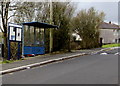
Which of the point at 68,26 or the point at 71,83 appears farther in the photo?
the point at 68,26

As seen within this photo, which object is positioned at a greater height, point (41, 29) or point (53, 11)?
point (53, 11)

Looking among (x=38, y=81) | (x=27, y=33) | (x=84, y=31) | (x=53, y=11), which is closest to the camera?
(x=38, y=81)

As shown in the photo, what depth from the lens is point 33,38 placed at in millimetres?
24641

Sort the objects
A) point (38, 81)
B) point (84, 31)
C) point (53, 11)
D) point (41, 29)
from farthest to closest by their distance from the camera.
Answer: point (84, 31) → point (53, 11) → point (41, 29) → point (38, 81)

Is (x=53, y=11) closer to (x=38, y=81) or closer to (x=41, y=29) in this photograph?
(x=41, y=29)

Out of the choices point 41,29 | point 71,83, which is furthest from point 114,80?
point 41,29

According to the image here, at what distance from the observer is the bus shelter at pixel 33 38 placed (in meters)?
23.0

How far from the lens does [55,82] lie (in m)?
9.91

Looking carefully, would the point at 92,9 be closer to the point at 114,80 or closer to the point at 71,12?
the point at 71,12

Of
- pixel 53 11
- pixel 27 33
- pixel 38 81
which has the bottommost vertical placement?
pixel 38 81

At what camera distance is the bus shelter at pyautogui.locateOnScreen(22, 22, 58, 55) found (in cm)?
2302

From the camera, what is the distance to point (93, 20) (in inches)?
1730

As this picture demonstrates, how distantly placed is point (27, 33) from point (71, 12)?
356 inches

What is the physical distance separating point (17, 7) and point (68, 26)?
19.2 ft
